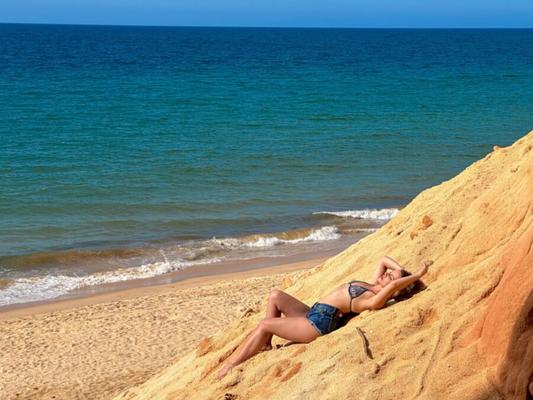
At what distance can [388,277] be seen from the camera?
7.53 metres

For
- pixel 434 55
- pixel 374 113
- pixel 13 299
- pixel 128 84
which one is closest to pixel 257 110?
pixel 374 113

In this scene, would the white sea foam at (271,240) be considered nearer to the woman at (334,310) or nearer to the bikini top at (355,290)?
the woman at (334,310)

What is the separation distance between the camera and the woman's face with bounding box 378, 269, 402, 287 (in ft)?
24.5

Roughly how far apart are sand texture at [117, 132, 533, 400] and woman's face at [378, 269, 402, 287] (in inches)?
8.8

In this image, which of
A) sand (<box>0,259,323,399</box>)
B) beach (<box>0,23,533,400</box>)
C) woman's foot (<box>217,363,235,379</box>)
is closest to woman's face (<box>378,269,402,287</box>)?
beach (<box>0,23,533,400</box>)

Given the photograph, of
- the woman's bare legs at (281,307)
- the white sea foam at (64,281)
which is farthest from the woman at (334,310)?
the white sea foam at (64,281)

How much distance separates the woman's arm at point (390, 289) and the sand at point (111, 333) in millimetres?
3228

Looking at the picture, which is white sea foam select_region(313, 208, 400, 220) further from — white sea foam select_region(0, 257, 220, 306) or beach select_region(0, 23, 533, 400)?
white sea foam select_region(0, 257, 220, 306)

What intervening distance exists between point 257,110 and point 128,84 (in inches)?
585

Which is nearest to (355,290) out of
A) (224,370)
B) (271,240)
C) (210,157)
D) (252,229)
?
(224,370)

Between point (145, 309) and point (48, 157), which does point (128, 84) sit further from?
point (145, 309)

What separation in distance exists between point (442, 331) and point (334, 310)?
1.06 m

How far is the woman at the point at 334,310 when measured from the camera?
7.33 m

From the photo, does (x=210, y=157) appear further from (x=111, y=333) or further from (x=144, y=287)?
(x=111, y=333)
